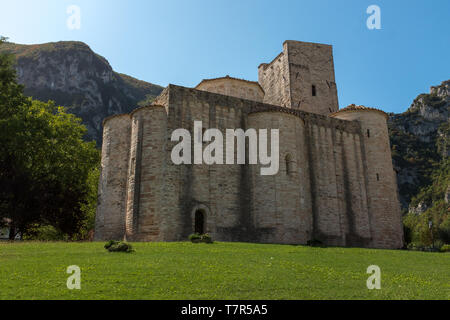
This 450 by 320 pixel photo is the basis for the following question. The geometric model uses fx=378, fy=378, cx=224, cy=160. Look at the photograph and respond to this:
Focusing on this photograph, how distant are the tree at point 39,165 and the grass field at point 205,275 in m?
11.5

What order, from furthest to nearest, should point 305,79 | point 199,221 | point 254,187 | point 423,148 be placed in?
point 423,148
point 305,79
point 254,187
point 199,221

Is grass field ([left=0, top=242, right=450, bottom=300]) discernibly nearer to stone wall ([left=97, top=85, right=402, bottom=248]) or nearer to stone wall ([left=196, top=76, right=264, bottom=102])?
stone wall ([left=97, top=85, right=402, bottom=248])

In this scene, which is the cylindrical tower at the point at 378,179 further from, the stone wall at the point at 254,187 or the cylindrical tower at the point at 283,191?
the cylindrical tower at the point at 283,191

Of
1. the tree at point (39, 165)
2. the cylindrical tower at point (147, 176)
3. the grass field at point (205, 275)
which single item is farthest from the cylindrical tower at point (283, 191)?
the tree at point (39, 165)

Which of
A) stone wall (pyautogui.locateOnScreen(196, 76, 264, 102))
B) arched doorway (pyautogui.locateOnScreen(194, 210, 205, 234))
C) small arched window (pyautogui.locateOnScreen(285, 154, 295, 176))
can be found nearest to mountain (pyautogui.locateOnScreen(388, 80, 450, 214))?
stone wall (pyautogui.locateOnScreen(196, 76, 264, 102))

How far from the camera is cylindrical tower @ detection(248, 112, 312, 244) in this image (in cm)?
2305

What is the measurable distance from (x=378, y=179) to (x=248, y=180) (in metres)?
11.8

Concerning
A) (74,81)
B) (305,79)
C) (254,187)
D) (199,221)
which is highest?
(74,81)

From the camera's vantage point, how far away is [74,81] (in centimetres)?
10712

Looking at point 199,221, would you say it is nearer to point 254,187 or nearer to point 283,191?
point 254,187

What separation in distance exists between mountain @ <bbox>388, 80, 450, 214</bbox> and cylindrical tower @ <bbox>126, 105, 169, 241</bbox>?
247 feet

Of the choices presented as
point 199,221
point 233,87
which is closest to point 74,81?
point 233,87

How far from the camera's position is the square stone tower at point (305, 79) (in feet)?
122

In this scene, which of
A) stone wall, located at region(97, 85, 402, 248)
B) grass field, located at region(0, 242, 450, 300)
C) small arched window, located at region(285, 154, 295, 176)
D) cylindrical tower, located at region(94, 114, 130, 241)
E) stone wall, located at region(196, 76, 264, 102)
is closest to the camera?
grass field, located at region(0, 242, 450, 300)
